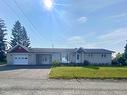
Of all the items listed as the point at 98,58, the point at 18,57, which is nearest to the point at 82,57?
the point at 98,58

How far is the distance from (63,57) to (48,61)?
3551 millimetres

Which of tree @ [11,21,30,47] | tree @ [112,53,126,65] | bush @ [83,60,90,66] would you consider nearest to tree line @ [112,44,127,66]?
tree @ [112,53,126,65]

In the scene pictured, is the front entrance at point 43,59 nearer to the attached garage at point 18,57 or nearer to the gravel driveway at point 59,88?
the attached garage at point 18,57

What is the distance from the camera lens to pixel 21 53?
133ft

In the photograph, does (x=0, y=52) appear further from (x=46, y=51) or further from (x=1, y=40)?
(x=46, y=51)

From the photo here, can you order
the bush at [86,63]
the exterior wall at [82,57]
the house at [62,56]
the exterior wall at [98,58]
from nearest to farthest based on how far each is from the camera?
the bush at [86,63] < the house at [62,56] < the exterior wall at [82,57] < the exterior wall at [98,58]

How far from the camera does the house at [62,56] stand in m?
40.8

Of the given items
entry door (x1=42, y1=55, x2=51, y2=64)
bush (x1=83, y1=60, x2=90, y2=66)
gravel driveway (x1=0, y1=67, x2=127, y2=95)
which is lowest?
gravel driveway (x1=0, y1=67, x2=127, y2=95)

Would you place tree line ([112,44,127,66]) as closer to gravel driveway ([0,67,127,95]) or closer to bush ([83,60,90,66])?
bush ([83,60,90,66])

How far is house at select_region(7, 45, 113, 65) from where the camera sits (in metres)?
40.8

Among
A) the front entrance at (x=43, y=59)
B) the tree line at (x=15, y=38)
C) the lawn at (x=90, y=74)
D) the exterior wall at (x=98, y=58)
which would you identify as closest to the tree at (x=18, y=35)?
the tree line at (x=15, y=38)

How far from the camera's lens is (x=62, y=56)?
42906 millimetres

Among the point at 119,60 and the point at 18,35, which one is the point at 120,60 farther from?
the point at 18,35

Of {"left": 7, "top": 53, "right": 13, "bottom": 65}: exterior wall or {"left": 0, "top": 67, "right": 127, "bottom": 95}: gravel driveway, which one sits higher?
{"left": 7, "top": 53, "right": 13, "bottom": 65}: exterior wall
